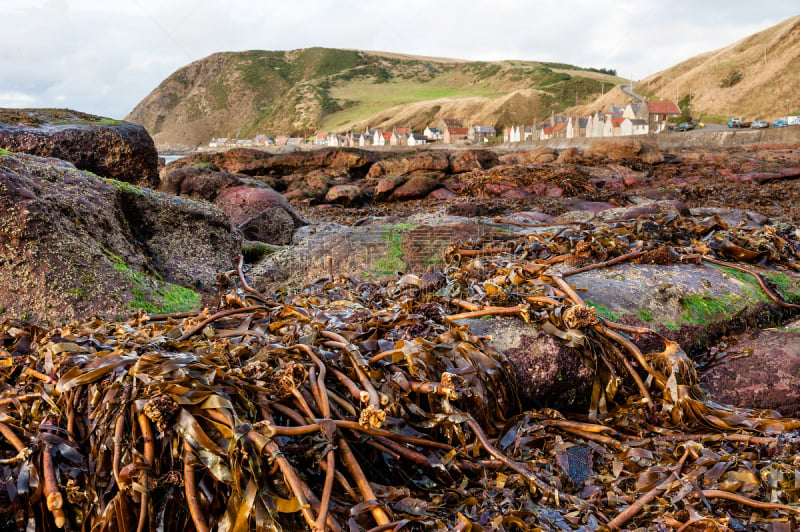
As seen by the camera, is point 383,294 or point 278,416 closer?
point 278,416

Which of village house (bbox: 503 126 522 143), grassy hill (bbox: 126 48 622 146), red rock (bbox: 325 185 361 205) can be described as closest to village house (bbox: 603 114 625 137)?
village house (bbox: 503 126 522 143)

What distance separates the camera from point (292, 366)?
1.98 m

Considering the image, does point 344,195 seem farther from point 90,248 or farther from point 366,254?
point 90,248

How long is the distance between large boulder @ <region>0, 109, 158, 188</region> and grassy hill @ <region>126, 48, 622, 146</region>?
310 ft

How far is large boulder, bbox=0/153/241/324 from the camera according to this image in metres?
3.52

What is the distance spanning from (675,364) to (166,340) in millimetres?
2411

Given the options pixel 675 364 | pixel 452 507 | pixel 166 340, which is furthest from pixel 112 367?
pixel 675 364

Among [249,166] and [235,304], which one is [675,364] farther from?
[249,166]

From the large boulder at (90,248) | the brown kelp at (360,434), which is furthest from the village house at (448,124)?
the brown kelp at (360,434)

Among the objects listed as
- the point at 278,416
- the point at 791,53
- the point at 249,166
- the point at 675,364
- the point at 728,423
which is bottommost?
the point at 728,423

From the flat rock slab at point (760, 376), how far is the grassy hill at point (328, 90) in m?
98.7

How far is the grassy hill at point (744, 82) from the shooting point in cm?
5434

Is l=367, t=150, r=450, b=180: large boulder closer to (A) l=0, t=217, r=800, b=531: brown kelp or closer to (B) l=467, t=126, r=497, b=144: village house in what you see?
(A) l=0, t=217, r=800, b=531: brown kelp

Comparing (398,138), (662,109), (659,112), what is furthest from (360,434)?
(398,138)
